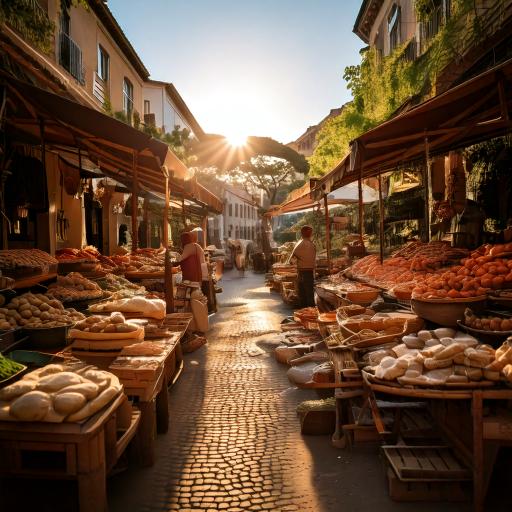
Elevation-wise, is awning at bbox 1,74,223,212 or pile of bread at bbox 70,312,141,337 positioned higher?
awning at bbox 1,74,223,212

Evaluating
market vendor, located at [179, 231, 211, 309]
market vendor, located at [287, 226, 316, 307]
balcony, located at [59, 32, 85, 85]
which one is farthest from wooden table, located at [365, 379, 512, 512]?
balcony, located at [59, 32, 85, 85]

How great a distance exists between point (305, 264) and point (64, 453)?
362 inches

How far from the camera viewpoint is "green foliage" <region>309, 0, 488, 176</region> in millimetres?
10023

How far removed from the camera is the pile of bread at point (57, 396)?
8.64 feet

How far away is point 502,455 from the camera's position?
3.62 m

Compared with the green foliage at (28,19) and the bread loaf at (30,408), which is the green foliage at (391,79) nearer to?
the green foliage at (28,19)

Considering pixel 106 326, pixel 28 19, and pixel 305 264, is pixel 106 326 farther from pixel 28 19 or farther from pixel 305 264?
pixel 305 264

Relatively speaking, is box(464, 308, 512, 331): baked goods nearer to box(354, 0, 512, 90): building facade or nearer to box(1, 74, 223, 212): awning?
box(1, 74, 223, 212): awning

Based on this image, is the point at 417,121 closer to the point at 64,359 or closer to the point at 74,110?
the point at 74,110

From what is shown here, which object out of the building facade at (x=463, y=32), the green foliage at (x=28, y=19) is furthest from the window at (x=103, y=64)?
the building facade at (x=463, y=32)

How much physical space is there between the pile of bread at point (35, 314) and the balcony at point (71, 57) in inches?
372

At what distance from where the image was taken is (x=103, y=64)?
55.1 ft

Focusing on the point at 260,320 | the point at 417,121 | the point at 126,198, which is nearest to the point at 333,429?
the point at 417,121

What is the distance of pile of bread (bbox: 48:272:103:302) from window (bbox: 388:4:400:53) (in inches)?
609
